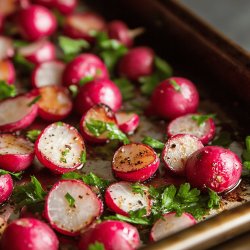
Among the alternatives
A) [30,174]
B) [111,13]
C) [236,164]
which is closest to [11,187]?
[30,174]

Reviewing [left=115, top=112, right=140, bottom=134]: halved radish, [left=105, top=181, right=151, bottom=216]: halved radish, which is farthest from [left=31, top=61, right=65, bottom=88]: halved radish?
[left=105, top=181, right=151, bottom=216]: halved radish

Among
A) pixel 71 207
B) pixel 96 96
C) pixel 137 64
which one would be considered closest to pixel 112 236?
pixel 71 207

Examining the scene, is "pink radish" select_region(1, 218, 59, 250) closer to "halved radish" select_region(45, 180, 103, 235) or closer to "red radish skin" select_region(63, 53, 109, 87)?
"halved radish" select_region(45, 180, 103, 235)

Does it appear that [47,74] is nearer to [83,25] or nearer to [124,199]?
[83,25]

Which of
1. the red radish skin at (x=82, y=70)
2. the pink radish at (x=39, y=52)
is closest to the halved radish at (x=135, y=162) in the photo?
the red radish skin at (x=82, y=70)

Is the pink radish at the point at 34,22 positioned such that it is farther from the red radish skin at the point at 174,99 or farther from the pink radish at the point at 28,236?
the pink radish at the point at 28,236

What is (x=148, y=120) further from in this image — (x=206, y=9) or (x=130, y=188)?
(x=206, y=9)
